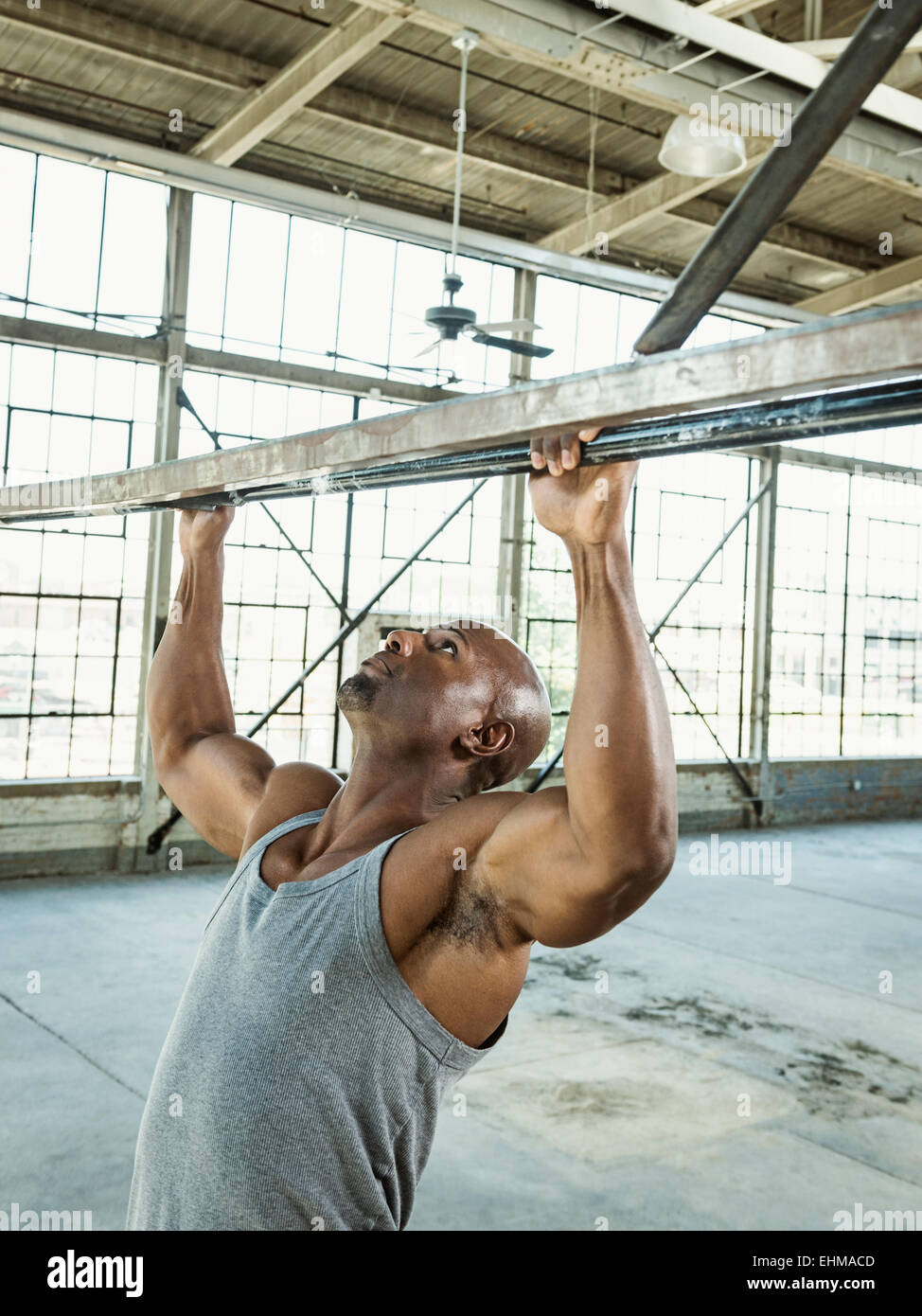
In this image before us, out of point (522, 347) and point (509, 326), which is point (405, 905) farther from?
point (522, 347)

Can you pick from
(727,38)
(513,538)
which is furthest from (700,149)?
(513,538)

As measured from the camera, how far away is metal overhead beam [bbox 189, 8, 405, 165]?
6.46 meters

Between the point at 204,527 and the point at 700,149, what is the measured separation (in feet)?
13.7

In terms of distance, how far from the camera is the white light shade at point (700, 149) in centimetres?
521

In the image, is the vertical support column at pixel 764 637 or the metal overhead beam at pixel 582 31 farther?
the vertical support column at pixel 764 637

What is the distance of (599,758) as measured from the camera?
1.18 meters

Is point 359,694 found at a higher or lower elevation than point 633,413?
lower

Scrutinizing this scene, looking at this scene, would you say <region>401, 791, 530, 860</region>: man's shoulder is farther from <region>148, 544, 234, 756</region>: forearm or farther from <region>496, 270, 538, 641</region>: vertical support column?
<region>496, 270, 538, 641</region>: vertical support column

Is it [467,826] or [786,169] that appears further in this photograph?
[467,826]

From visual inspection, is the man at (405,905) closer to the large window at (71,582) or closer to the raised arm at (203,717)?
the raised arm at (203,717)

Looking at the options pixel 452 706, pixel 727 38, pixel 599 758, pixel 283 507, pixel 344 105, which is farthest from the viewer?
pixel 283 507

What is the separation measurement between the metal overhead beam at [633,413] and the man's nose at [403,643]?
0.28 metres

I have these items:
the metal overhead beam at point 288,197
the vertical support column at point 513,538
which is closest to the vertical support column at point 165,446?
the metal overhead beam at point 288,197

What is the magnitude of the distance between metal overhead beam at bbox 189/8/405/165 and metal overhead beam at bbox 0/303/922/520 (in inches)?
217
